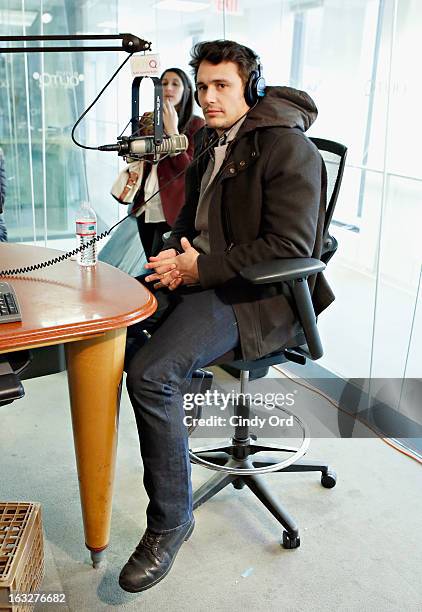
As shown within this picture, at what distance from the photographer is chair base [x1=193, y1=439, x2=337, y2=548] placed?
188 cm

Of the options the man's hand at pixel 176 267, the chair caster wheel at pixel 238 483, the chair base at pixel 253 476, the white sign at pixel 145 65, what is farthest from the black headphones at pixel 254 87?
the chair caster wheel at pixel 238 483

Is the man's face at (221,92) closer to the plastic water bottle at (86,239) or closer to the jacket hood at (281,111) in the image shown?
the jacket hood at (281,111)

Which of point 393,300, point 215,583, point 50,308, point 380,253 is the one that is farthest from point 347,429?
point 50,308

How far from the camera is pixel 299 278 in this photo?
1651 mm

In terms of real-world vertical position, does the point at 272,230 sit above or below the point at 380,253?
above

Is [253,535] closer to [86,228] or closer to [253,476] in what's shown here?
[253,476]

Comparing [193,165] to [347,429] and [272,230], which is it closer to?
[272,230]

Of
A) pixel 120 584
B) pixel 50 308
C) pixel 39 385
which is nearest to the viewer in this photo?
pixel 50 308

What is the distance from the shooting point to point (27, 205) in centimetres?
404

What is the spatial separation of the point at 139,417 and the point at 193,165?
88 centimetres

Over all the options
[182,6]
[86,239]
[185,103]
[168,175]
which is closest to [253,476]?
[86,239]

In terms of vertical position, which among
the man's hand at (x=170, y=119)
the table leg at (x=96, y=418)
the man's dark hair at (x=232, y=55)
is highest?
the man's dark hair at (x=232, y=55)

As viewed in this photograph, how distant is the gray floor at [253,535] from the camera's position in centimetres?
169

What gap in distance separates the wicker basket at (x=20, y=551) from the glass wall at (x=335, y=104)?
1430 mm
